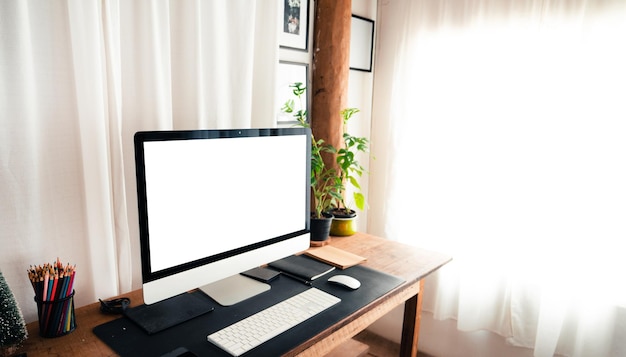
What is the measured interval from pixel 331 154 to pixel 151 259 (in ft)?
3.76

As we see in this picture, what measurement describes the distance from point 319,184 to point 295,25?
76 cm

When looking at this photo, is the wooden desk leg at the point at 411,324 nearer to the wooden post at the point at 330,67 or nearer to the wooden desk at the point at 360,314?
the wooden desk at the point at 360,314

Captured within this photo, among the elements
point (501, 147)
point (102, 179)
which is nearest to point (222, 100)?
point (102, 179)

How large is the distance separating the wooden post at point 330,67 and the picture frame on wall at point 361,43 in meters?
0.20

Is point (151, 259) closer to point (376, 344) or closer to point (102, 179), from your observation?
point (102, 179)

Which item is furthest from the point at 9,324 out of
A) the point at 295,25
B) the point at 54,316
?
the point at 295,25

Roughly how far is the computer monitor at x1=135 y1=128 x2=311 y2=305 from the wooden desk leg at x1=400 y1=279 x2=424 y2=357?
0.55 m

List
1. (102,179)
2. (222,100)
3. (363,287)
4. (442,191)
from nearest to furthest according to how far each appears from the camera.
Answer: (102,179)
(363,287)
(222,100)
(442,191)

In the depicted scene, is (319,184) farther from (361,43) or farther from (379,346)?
(379,346)

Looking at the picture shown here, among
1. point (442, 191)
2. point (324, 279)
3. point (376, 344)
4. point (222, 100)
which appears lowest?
point (376, 344)

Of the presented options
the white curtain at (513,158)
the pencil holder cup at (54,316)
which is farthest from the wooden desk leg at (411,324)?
the pencil holder cup at (54,316)

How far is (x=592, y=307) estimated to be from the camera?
175cm

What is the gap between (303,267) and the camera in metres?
1.45

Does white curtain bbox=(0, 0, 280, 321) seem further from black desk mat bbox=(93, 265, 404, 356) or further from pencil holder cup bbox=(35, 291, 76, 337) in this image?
black desk mat bbox=(93, 265, 404, 356)
